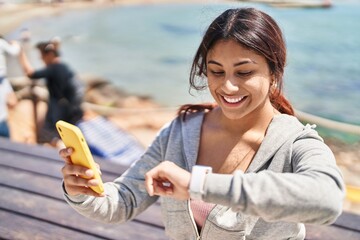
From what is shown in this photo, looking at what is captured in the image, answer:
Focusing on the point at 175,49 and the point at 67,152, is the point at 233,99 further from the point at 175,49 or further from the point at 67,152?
the point at 175,49

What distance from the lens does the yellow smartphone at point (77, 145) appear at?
44.9 inches

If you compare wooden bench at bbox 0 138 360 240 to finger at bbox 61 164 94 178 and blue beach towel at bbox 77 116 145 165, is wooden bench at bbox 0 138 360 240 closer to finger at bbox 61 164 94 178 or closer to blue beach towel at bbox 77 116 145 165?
finger at bbox 61 164 94 178

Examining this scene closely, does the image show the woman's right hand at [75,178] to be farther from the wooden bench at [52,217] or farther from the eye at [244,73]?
the wooden bench at [52,217]

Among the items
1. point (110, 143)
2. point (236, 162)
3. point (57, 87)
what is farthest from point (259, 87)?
point (57, 87)

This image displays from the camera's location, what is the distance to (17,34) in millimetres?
15852

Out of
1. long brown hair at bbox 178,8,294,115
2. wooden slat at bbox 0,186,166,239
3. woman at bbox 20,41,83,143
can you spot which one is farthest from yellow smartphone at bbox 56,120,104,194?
woman at bbox 20,41,83,143

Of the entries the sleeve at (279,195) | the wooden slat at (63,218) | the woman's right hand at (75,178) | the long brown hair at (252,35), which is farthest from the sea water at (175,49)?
the sleeve at (279,195)

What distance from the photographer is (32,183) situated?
2.50 m

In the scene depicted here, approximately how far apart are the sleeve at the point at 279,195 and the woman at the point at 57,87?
385 centimetres

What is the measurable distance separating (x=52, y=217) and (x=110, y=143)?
1.84 metres

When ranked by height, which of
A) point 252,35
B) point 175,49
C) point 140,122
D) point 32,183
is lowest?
point 175,49

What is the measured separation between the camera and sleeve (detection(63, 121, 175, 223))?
1.37 metres

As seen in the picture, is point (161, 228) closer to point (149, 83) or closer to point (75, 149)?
point (75, 149)

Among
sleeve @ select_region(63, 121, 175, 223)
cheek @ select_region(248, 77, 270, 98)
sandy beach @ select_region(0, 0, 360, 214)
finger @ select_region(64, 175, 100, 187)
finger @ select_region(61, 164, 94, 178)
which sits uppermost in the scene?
cheek @ select_region(248, 77, 270, 98)
